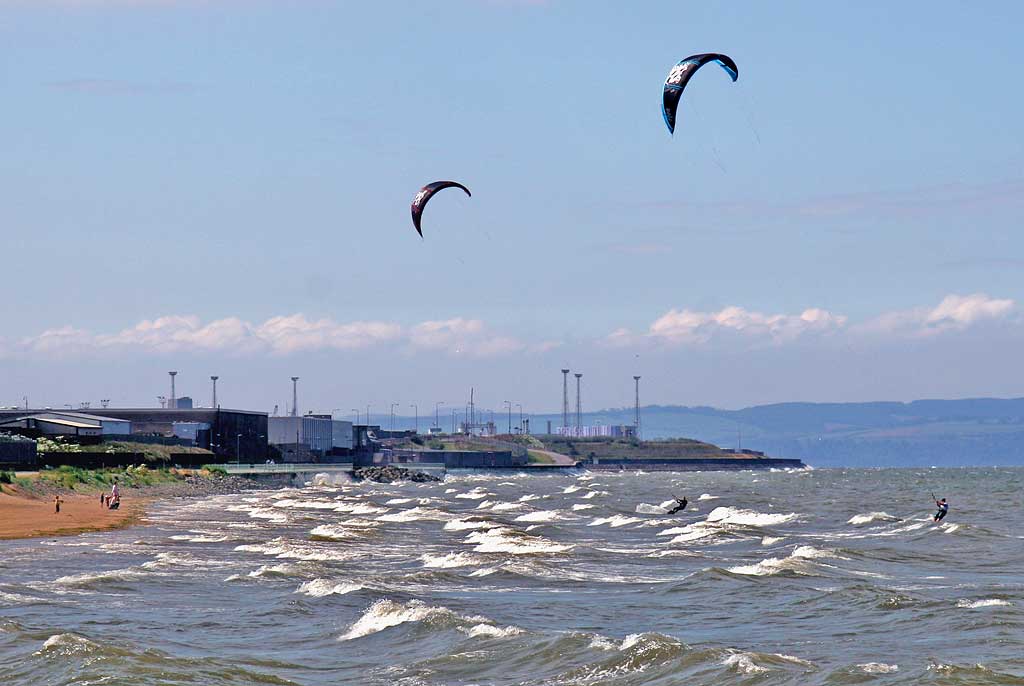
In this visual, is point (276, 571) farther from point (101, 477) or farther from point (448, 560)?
point (101, 477)

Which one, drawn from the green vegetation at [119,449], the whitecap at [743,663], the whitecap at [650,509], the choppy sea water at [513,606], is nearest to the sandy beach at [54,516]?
the choppy sea water at [513,606]

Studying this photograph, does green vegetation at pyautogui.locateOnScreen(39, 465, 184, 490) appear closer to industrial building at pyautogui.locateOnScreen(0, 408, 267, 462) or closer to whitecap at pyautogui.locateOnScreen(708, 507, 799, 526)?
industrial building at pyautogui.locateOnScreen(0, 408, 267, 462)

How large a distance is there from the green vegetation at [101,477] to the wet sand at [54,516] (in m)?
7.15

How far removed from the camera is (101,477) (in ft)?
333

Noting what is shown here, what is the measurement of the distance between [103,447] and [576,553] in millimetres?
91104

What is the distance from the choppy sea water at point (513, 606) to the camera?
25844mm

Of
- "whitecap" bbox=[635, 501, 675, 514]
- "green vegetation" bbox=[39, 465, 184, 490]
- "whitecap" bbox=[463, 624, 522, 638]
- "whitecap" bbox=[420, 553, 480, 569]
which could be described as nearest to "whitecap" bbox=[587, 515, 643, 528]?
"whitecap" bbox=[635, 501, 675, 514]

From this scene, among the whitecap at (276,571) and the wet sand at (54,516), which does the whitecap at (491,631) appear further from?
the wet sand at (54,516)

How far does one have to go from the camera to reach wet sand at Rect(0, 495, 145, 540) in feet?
196

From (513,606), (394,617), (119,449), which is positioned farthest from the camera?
(119,449)

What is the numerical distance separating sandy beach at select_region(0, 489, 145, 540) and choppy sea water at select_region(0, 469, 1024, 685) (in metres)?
2.75

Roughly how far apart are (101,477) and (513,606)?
7258cm

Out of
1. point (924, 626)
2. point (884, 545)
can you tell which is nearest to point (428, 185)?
point (884, 545)

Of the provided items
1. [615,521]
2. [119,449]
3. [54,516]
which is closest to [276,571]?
[54,516]
